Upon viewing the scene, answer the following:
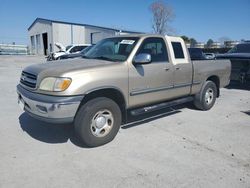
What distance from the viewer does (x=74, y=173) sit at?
344 cm

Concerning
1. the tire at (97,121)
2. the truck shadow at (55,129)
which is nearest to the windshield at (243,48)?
→ the truck shadow at (55,129)

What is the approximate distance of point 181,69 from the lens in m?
5.69

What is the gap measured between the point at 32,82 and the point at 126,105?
168 cm

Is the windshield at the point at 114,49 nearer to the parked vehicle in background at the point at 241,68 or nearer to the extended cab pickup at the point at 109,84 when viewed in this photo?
the extended cab pickup at the point at 109,84

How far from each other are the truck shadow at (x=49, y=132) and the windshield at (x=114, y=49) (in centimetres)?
158

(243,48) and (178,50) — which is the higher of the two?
(243,48)

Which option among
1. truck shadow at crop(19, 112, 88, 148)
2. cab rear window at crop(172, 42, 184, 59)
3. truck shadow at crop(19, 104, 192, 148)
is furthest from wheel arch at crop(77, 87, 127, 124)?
cab rear window at crop(172, 42, 184, 59)

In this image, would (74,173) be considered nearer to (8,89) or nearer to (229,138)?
(229,138)

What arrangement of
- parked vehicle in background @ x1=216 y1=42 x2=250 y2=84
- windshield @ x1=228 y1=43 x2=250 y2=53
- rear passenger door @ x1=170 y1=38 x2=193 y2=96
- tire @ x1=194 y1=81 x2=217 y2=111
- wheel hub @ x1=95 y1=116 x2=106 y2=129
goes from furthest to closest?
windshield @ x1=228 y1=43 x2=250 y2=53, parked vehicle in background @ x1=216 y1=42 x2=250 y2=84, tire @ x1=194 y1=81 x2=217 y2=111, rear passenger door @ x1=170 y1=38 x2=193 y2=96, wheel hub @ x1=95 y1=116 x2=106 y2=129

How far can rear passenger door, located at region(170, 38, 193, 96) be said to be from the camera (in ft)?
18.4

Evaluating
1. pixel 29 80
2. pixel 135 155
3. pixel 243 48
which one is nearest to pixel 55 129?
pixel 29 80

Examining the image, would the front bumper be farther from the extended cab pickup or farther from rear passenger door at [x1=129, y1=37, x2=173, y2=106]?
rear passenger door at [x1=129, y1=37, x2=173, y2=106]

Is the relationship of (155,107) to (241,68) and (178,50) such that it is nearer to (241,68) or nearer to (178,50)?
(178,50)

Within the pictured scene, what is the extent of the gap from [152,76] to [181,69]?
1.04 meters
